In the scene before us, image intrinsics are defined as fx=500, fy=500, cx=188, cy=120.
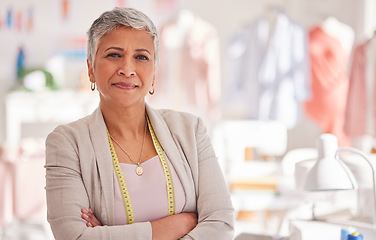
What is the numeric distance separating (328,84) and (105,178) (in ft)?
11.4

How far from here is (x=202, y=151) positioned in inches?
63.2

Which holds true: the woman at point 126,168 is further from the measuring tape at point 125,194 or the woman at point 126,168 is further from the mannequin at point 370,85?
the mannequin at point 370,85

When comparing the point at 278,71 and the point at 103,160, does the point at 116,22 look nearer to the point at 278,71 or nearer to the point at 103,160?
the point at 103,160

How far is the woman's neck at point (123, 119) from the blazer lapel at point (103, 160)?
27mm

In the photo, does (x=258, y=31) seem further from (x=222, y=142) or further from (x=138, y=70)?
(x=138, y=70)

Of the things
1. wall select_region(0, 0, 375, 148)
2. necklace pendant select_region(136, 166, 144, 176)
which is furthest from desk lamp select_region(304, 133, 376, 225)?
wall select_region(0, 0, 375, 148)

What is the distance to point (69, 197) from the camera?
1403 millimetres

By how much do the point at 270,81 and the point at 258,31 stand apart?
1.59 feet

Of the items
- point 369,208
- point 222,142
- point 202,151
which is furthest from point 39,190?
point 369,208

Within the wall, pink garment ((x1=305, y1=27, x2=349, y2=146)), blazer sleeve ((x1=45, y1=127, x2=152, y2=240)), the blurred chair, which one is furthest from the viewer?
the wall

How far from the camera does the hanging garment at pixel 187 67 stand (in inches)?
192

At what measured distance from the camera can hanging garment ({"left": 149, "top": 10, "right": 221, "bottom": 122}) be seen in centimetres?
488

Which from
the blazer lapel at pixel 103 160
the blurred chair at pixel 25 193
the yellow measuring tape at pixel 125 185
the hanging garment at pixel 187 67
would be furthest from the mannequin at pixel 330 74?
the blazer lapel at pixel 103 160

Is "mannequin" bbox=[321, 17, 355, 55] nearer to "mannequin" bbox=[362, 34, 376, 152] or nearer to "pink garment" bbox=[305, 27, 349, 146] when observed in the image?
"pink garment" bbox=[305, 27, 349, 146]
